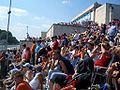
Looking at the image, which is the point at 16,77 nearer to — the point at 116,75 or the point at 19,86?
the point at 19,86

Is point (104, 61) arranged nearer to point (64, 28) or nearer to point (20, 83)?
point (20, 83)

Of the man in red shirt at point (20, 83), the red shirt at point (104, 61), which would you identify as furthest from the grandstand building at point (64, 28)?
the man in red shirt at point (20, 83)

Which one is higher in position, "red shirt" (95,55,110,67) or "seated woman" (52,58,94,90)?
"red shirt" (95,55,110,67)

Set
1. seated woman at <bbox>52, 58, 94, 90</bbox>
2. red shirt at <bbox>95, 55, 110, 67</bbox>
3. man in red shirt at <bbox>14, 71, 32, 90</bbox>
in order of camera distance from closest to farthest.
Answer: man in red shirt at <bbox>14, 71, 32, 90</bbox>, seated woman at <bbox>52, 58, 94, 90</bbox>, red shirt at <bbox>95, 55, 110, 67</bbox>

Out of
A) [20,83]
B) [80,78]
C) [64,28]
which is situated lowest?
[20,83]

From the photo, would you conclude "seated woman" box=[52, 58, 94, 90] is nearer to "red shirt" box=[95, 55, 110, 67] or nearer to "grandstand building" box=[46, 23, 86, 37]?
"red shirt" box=[95, 55, 110, 67]

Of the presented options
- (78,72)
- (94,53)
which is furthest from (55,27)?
(78,72)

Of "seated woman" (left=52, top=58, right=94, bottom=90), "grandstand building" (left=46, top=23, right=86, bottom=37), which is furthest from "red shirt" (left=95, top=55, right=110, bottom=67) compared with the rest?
"grandstand building" (left=46, top=23, right=86, bottom=37)

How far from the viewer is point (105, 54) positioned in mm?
9633

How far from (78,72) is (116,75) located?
1167mm

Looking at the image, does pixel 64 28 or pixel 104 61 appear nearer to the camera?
pixel 104 61

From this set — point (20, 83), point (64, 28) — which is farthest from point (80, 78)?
point (64, 28)

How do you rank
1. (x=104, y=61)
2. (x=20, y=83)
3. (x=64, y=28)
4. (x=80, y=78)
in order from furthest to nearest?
1. (x=64, y=28)
2. (x=104, y=61)
3. (x=80, y=78)
4. (x=20, y=83)

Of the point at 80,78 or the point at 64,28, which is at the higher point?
the point at 64,28
